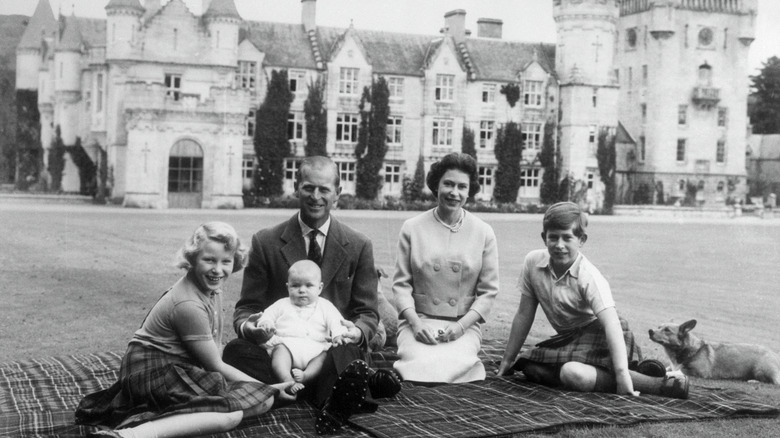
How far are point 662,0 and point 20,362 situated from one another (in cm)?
5515

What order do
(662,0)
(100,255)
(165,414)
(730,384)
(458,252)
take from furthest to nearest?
(662,0) < (100,255) < (730,384) < (458,252) < (165,414)

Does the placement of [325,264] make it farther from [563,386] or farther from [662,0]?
[662,0]

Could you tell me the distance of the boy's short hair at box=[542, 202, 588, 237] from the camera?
6.95m

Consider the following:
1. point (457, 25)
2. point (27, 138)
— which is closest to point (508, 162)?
point (457, 25)

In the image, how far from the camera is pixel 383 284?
1549cm

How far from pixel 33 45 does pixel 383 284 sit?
39.0 m

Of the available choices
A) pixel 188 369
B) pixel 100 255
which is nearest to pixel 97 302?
pixel 100 255

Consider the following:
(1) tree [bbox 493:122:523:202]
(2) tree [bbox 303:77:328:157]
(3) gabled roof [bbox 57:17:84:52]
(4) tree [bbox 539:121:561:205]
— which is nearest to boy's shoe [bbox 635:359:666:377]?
(2) tree [bbox 303:77:328:157]

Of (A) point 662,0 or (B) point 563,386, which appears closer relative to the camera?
(B) point 563,386

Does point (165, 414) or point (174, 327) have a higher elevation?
point (174, 327)

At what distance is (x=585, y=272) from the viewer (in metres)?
7.10

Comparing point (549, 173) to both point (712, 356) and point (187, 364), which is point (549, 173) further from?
point (187, 364)

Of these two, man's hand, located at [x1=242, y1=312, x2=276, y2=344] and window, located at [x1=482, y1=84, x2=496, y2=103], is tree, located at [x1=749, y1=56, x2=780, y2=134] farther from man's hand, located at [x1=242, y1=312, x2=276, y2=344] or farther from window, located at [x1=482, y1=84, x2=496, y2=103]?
man's hand, located at [x1=242, y1=312, x2=276, y2=344]

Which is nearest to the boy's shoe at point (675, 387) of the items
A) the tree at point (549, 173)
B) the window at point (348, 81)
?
the window at point (348, 81)
